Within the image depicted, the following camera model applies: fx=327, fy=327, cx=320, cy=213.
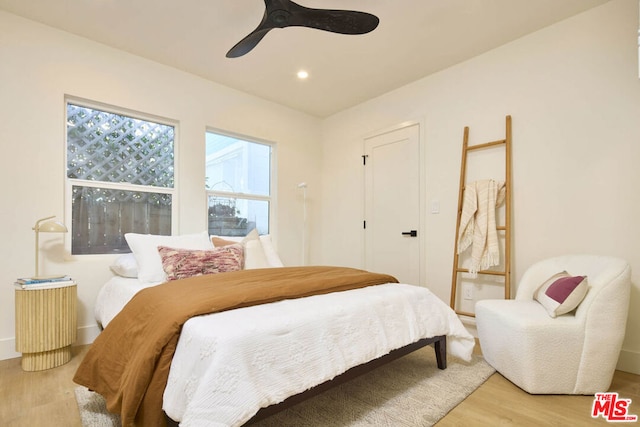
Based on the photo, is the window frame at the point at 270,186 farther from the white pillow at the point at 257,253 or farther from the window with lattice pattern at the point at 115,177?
the white pillow at the point at 257,253

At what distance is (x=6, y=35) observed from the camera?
2.50 meters

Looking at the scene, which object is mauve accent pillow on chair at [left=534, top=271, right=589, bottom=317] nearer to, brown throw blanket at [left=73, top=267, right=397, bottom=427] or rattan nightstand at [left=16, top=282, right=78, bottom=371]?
brown throw blanket at [left=73, top=267, right=397, bottom=427]

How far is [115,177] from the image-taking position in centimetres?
304

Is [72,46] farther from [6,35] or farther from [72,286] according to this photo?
[72,286]

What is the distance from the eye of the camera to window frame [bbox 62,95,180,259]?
277 cm

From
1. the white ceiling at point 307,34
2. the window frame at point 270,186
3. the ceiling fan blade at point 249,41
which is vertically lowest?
the window frame at point 270,186

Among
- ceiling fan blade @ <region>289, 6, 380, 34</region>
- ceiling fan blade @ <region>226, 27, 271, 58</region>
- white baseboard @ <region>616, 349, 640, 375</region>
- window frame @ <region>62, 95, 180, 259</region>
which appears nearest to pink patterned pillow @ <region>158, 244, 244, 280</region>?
window frame @ <region>62, 95, 180, 259</region>

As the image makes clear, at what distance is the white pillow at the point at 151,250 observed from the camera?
2537mm

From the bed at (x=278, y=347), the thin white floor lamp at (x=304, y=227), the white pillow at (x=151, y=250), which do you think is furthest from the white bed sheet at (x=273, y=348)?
the thin white floor lamp at (x=304, y=227)

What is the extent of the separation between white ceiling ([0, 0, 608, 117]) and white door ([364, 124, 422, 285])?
0.69m

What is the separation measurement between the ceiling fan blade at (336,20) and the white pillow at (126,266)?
2206mm

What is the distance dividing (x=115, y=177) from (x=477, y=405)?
11.0ft

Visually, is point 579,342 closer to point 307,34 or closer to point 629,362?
point 629,362

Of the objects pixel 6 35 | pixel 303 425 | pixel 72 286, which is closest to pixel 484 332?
pixel 303 425
